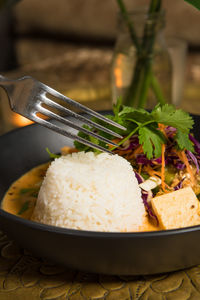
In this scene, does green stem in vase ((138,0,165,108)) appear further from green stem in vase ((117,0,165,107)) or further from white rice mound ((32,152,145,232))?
white rice mound ((32,152,145,232))

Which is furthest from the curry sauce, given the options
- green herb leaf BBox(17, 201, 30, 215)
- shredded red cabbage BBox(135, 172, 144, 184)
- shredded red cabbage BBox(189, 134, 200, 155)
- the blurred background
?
the blurred background

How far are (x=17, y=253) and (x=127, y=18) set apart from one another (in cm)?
130

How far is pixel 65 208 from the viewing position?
49.0 inches

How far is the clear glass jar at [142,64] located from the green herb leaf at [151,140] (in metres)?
0.64

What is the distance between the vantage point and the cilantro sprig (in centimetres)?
140

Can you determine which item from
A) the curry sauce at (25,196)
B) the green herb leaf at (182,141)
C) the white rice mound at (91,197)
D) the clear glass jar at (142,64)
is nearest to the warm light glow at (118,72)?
the clear glass jar at (142,64)

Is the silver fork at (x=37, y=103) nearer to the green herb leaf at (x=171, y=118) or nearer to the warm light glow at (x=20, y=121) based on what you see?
the green herb leaf at (x=171, y=118)

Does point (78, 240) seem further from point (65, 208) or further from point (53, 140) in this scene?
point (53, 140)

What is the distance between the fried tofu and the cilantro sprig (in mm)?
197

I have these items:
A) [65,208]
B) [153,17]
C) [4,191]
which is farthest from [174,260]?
[153,17]

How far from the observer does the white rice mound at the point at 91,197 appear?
4.04 feet

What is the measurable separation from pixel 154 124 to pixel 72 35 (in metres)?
3.69

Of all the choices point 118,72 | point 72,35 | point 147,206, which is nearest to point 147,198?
point 147,206

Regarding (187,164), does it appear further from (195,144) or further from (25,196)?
(25,196)
